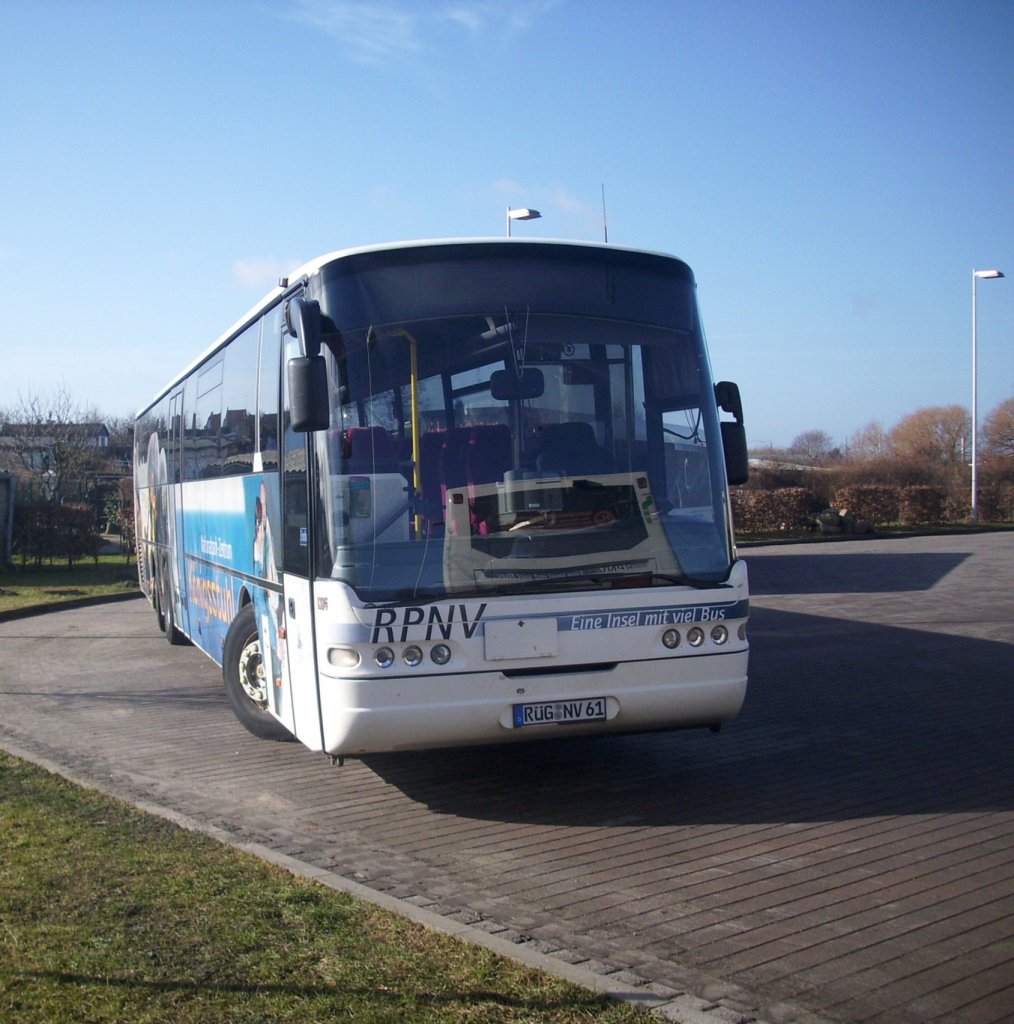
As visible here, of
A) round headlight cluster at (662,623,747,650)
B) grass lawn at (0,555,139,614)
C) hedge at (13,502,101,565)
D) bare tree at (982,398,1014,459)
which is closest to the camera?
round headlight cluster at (662,623,747,650)

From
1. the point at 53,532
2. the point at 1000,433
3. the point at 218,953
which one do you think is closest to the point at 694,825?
the point at 218,953

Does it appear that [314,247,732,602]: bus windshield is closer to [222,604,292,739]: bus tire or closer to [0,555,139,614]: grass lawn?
[222,604,292,739]: bus tire

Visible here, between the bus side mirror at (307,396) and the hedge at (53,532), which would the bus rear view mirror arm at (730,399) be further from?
the hedge at (53,532)

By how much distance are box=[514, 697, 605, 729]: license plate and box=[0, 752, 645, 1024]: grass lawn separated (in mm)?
1726

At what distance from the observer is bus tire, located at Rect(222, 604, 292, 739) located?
9109 mm

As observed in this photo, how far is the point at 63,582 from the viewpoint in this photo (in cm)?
2631

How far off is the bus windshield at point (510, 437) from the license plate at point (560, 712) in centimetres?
68

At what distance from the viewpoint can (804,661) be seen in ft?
43.9

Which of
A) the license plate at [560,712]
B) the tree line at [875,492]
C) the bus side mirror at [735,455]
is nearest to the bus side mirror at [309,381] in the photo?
the license plate at [560,712]

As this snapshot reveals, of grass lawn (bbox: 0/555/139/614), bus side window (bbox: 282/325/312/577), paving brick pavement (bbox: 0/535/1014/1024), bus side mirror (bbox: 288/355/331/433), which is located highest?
bus side mirror (bbox: 288/355/331/433)

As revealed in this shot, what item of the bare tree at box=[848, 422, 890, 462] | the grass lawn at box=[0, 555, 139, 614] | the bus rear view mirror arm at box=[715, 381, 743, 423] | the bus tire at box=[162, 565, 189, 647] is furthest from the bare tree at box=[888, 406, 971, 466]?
the bus rear view mirror arm at box=[715, 381, 743, 423]

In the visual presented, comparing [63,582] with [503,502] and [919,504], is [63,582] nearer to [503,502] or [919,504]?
[503,502]

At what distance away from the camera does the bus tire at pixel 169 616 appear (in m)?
15.0

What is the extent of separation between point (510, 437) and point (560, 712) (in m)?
1.65
